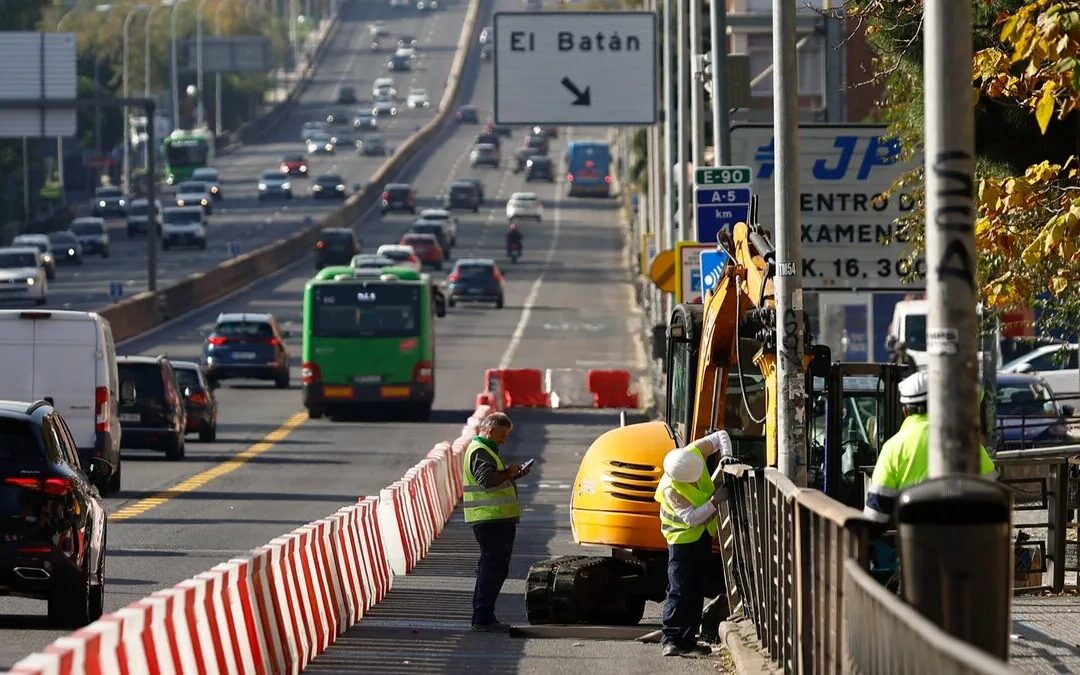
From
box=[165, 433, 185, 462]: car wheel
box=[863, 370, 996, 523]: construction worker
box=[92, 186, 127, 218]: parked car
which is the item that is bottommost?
box=[165, 433, 185, 462]: car wheel

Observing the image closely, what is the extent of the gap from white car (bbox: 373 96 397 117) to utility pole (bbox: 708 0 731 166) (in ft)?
459

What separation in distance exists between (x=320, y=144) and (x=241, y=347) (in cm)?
10194

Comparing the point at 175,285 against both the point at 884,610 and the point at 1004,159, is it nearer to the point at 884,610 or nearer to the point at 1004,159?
the point at 1004,159

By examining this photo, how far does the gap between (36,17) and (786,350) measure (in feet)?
371

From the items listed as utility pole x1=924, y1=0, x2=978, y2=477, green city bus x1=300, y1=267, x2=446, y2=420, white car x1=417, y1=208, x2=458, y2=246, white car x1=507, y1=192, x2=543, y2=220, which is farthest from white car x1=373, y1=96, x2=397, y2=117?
utility pole x1=924, y1=0, x2=978, y2=477

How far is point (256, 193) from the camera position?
128250 millimetres

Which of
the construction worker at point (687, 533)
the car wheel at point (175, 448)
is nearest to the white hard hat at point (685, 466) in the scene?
the construction worker at point (687, 533)

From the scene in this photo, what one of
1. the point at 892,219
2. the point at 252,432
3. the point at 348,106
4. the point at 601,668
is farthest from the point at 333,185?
the point at 601,668

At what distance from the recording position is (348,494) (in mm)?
27734

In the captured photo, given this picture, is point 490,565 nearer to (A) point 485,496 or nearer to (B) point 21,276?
(A) point 485,496

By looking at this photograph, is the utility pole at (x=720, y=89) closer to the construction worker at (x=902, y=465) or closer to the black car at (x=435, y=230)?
the construction worker at (x=902, y=465)

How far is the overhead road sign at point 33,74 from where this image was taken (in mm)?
70500

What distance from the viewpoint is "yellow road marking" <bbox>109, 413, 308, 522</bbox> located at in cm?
2502

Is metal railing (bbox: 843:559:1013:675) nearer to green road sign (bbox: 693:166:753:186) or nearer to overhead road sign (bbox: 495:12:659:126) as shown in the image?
green road sign (bbox: 693:166:753:186)
